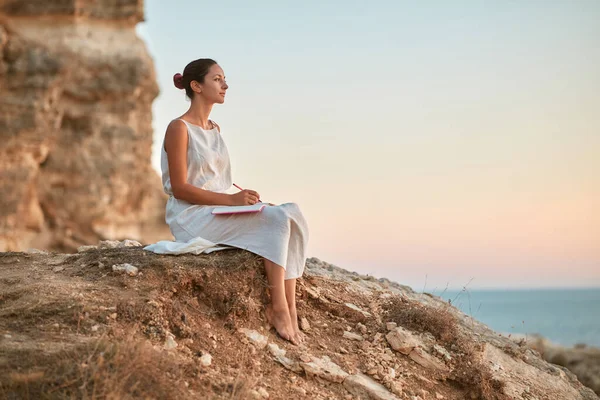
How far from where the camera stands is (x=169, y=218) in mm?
5605

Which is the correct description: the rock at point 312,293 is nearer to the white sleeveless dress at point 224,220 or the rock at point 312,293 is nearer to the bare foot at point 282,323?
the white sleeveless dress at point 224,220

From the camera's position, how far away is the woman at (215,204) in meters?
5.14

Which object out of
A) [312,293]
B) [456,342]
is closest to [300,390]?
[312,293]

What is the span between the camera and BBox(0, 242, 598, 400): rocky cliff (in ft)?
12.1

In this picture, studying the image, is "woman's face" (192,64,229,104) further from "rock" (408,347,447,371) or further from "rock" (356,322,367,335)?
"rock" (408,347,447,371)

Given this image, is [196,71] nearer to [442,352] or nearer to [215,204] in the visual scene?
[215,204]

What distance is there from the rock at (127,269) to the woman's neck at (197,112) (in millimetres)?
1381

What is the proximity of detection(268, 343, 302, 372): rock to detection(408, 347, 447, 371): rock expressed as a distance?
120 centimetres


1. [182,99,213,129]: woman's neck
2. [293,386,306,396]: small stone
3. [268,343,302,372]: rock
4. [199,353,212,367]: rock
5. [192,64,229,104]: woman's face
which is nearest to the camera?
[199,353,212,367]: rock

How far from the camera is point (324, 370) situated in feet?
15.5

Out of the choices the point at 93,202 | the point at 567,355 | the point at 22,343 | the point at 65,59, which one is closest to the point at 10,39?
the point at 65,59

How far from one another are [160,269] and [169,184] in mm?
851

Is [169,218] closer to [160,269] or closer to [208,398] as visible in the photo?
[160,269]

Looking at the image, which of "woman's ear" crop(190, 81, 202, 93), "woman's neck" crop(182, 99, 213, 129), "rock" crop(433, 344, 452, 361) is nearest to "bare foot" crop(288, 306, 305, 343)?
"rock" crop(433, 344, 452, 361)
